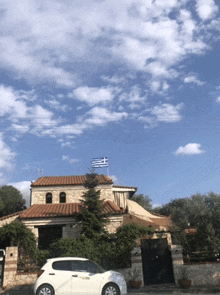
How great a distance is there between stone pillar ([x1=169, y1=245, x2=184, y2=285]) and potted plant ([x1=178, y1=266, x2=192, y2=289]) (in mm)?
235

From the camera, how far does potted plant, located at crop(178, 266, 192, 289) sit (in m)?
13.3

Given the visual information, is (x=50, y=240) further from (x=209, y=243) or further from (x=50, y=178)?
(x=209, y=243)

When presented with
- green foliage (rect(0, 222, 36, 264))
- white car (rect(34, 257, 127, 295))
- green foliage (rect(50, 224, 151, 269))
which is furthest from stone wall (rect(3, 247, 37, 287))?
white car (rect(34, 257, 127, 295))

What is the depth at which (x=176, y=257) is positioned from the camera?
14375 mm

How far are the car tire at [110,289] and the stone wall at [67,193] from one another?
1568cm

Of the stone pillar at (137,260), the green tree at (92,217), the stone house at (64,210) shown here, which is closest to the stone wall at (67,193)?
the stone house at (64,210)

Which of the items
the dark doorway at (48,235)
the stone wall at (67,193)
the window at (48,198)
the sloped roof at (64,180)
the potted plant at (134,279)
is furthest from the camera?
the sloped roof at (64,180)

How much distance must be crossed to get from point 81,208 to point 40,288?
9331mm

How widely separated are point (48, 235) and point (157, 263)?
33.6ft

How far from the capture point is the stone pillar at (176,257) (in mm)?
→ 14141

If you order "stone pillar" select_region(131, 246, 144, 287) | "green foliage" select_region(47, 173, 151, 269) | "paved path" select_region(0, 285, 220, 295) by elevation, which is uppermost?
"green foliage" select_region(47, 173, 151, 269)

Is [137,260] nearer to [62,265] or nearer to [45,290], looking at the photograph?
[62,265]

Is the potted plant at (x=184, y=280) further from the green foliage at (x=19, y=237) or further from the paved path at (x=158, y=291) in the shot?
the green foliage at (x=19, y=237)

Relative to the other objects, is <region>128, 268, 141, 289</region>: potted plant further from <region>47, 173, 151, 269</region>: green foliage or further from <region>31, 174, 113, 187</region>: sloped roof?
<region>31, 174, 113, 187</region>: sloped roof
